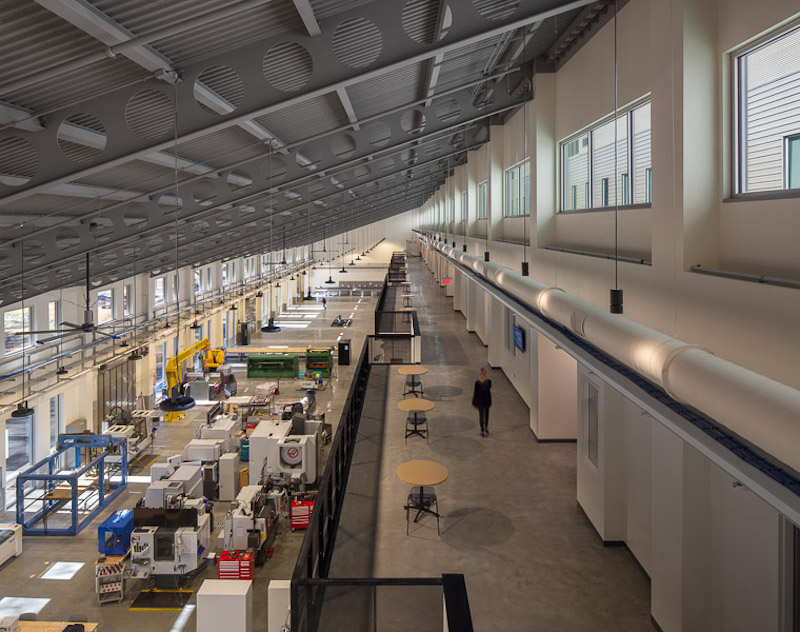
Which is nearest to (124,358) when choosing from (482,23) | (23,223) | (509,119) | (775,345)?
(23,223)

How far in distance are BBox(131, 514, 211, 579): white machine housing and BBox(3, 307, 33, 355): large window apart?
8265 millimetres

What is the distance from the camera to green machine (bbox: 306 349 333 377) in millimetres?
21359

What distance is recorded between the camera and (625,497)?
8281 mm

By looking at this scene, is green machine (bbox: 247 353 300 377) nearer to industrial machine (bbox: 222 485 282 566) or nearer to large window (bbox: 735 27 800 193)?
industrial machine (bbox: 222 485 282 566)

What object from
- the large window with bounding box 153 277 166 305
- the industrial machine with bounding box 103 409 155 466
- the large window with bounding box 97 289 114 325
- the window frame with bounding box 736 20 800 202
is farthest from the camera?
the large window with bounding box 153 277 166 305

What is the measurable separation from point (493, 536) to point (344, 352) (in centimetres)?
1509

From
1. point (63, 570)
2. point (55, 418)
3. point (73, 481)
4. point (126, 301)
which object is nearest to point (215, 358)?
point (126, 301)

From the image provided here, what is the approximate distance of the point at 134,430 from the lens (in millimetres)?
16625

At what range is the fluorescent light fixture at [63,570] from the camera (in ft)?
32.9

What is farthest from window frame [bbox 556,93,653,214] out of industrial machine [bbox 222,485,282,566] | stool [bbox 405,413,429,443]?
industrial machine [bbox 222,485,282,566]

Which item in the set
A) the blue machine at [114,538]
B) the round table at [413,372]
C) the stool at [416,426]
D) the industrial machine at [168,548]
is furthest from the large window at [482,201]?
the blue machine at [114,538]

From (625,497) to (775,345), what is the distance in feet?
16.0

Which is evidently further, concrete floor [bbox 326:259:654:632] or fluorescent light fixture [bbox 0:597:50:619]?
fluorescent light fixture [bbox 0:597:50:619]

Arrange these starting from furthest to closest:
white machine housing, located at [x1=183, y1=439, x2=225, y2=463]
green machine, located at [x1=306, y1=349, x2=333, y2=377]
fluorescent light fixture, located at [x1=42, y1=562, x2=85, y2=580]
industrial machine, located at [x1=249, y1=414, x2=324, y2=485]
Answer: green machine, located at [x1=306, y1=349, x2=333, y2=377]
white machine housing, located at [x1=183, y1=439, x2=225, y2=463]
industrial machine, located at [x1=249, y1=414, x2=324, y2=485]
fluorescent light fixture, located at [x1=42, y1=562, x2=85, y2=580]
